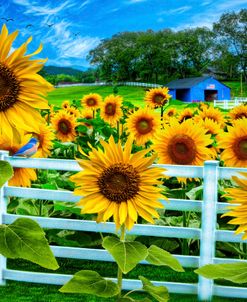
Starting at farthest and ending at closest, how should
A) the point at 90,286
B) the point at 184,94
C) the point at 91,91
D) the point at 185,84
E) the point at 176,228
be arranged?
the point at 91,91
the point at 184,94
the point at 185,84
the point at 176,228
the point at 90,286

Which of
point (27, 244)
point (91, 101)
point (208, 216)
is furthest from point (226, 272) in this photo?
point (91, 101)

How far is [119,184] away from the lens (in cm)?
203

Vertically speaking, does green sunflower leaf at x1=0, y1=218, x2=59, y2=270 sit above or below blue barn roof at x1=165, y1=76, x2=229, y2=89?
below

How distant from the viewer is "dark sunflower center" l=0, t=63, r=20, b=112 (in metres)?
1.29

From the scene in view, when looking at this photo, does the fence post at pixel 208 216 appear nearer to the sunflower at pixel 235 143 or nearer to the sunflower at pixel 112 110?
the sunflower at pixel 235 143

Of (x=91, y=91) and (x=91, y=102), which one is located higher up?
(x=91, y=91)

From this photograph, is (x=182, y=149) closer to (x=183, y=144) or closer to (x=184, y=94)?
(x=183, y=144)

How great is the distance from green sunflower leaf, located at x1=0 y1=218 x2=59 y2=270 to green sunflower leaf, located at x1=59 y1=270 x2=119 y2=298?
491 mm

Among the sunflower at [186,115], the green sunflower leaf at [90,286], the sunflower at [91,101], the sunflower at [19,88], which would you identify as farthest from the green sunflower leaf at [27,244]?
the sunflower at [91,101]

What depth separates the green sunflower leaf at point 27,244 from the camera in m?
1.39

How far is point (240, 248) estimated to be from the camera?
176 inches

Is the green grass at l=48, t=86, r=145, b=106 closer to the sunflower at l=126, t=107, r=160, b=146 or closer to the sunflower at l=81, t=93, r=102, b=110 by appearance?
the sunflower at l=81, t=93, r=102, b=110

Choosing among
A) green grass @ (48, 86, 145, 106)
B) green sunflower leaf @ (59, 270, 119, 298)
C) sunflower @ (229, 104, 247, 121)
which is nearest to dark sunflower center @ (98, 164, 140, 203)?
green sunflower leaf @ (59, 270, 119, 298)

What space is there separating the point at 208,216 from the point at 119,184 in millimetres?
1735
